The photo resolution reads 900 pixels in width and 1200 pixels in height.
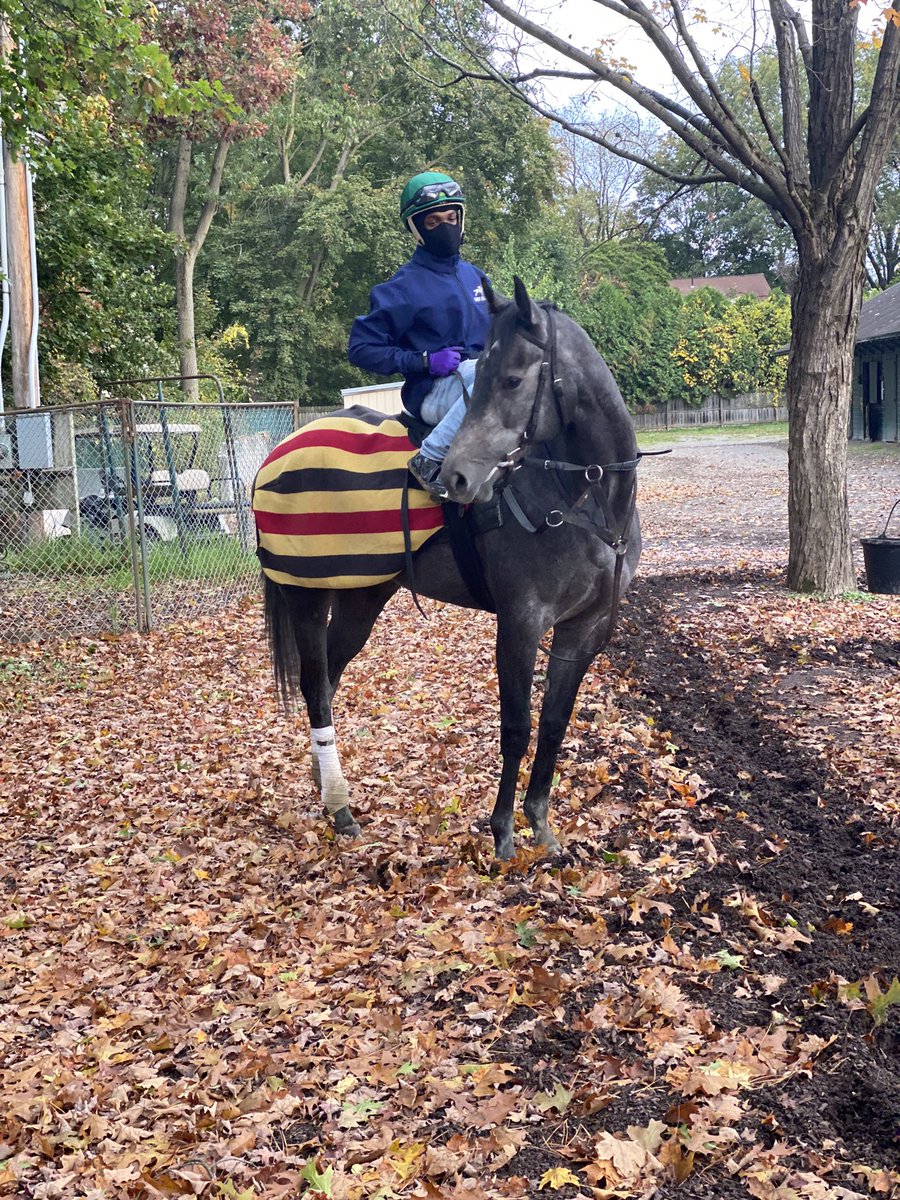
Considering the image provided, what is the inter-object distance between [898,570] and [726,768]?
4.93 meters

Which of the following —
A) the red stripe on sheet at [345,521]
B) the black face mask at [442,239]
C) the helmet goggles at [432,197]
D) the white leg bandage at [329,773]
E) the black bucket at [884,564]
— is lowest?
the white leg bandage at [329,773]

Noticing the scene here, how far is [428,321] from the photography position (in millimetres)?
4621

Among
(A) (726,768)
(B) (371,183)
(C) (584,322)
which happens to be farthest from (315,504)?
(C) (584,322)

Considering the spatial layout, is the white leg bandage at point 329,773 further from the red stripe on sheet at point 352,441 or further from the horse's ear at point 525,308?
the horse's ear at point 525,308

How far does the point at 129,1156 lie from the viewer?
3.04 meters

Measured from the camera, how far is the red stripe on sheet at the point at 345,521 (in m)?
4.78

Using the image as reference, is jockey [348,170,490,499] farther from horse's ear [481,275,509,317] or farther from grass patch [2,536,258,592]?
grass patch [2,536,258,592]

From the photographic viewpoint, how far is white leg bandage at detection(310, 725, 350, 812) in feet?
17.9

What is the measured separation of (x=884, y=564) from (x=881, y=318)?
26.5 metres

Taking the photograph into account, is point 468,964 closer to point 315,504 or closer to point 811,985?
point 811,985

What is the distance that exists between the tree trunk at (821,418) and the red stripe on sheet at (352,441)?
5899 mm

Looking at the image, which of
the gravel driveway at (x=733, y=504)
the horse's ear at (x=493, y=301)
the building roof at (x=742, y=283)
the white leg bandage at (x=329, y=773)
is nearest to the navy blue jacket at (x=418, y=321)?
the horse's ear at (x=493, y=301)

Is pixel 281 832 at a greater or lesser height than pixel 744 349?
lesser

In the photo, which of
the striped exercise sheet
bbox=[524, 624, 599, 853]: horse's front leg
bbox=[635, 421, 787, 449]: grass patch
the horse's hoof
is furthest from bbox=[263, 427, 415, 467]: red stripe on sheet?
bbox=[635, 421, 787, 449]: grass patch
